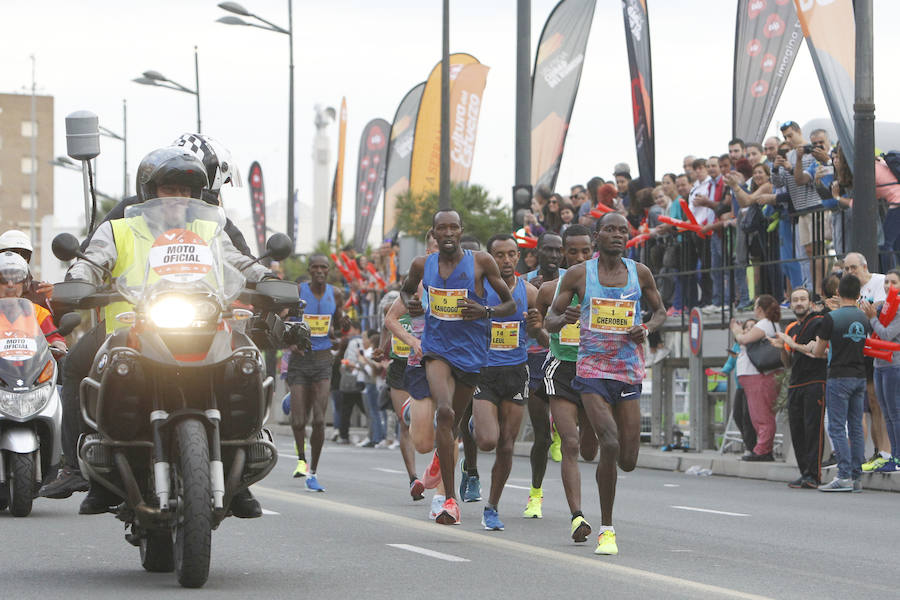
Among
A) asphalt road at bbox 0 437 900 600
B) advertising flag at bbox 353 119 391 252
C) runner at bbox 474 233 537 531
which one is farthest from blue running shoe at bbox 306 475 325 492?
advertising flag at bbox 353 119 391 252

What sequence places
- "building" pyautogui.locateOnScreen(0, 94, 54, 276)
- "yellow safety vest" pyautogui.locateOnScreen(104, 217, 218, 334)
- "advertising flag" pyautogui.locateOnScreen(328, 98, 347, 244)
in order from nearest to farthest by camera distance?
"yellow safety vest" pyautogui.locateOnScreen(104, 217, 218, 334) → "advertising flag" pyautogui.locateOnScreen(328, 98, 347, 244) → "building" pyautogui.locateOnScreen(0, 94, 54, 276)

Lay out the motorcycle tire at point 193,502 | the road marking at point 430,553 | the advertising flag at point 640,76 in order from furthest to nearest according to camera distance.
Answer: the advertising flag at point 640,76, the road marking at point 430,553, the motorcycle tire at point 193,502

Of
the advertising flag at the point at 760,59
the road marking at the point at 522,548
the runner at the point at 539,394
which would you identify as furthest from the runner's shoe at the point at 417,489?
the advertising flag at the point at 760,59

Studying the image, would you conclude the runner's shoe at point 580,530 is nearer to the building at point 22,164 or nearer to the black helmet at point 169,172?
the black helmet at point 169,172

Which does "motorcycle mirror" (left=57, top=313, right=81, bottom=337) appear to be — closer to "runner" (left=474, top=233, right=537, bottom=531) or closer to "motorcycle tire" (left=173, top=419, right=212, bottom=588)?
"motorcycle tire" (left=173, top=419, right=212, bottom=588)

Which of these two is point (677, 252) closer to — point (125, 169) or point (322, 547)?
point (322, 547)

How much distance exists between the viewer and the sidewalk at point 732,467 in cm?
1686

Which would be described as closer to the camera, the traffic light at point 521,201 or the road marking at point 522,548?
the road marking at point 522,548

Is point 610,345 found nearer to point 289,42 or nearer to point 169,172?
point 169,172

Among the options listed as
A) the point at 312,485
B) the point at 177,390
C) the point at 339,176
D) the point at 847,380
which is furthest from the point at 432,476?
the point at 339,176

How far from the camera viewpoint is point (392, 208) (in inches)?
1407

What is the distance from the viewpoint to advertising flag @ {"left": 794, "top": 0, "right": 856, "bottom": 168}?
18.2 meters

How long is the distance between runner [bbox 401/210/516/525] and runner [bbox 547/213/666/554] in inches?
54.3

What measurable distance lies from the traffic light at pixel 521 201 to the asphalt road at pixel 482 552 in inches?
357
